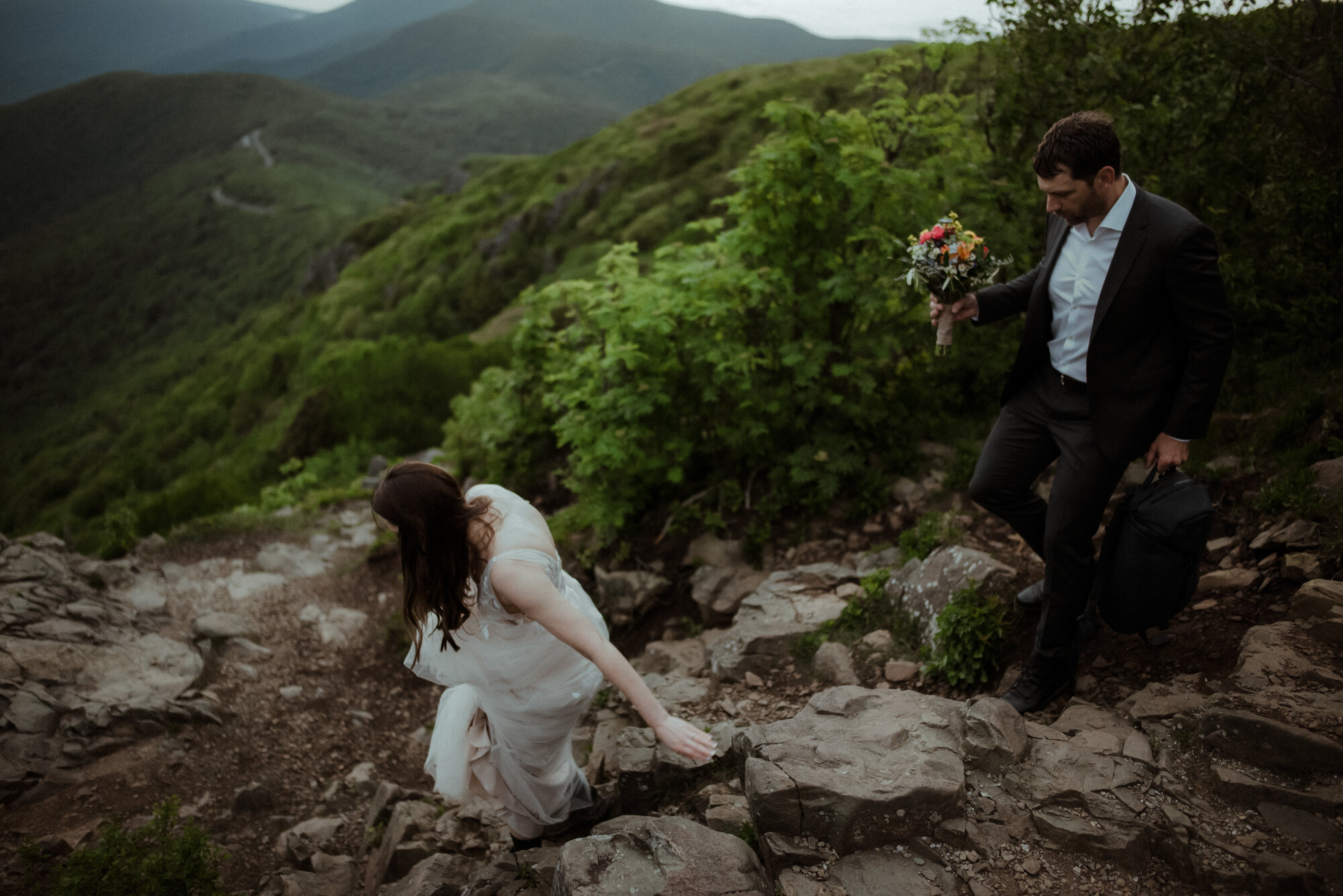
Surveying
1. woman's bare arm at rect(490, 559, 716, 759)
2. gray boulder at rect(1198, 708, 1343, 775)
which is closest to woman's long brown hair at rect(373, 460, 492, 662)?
woman's bare arm at rect(490, 559, 716, 759)

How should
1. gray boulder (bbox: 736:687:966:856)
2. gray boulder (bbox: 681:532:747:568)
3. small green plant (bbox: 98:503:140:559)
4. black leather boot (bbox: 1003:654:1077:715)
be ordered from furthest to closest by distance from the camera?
small green plant (bbox: 98:503:140:559) < gray boulder (bbox: 681:532:747:568) < black leather boot (bbox: 1003:654:1077:715) < gray boulder (bbox: 736:687:966:856)

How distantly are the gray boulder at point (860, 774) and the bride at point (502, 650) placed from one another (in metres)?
0.60

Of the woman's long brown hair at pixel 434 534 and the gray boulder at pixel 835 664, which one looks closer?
the woman's long brown hair at pixel 434 534

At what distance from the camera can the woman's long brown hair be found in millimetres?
3045

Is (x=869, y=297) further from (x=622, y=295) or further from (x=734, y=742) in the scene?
(x=734, y=742)

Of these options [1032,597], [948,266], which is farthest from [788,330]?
[1032,597]

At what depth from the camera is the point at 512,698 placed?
3.53 metres

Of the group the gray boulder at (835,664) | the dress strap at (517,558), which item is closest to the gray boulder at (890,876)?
the gray boulder at (835,664)

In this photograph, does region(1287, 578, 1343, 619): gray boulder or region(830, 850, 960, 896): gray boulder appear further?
region(1287, 578, 1343, 619): gray boulder

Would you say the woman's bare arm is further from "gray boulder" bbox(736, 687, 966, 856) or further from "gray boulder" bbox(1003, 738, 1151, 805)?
"gray boulder" bbox(1003, 738, 1151, 805)

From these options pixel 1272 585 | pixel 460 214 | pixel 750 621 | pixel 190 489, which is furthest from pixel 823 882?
pixel 460 214

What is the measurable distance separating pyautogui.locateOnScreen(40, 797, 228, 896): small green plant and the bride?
55.7 inches

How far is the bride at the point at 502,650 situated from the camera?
295 centimetres

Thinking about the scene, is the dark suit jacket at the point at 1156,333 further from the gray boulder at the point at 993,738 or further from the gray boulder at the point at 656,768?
the gray boulder at the point at 656,768
